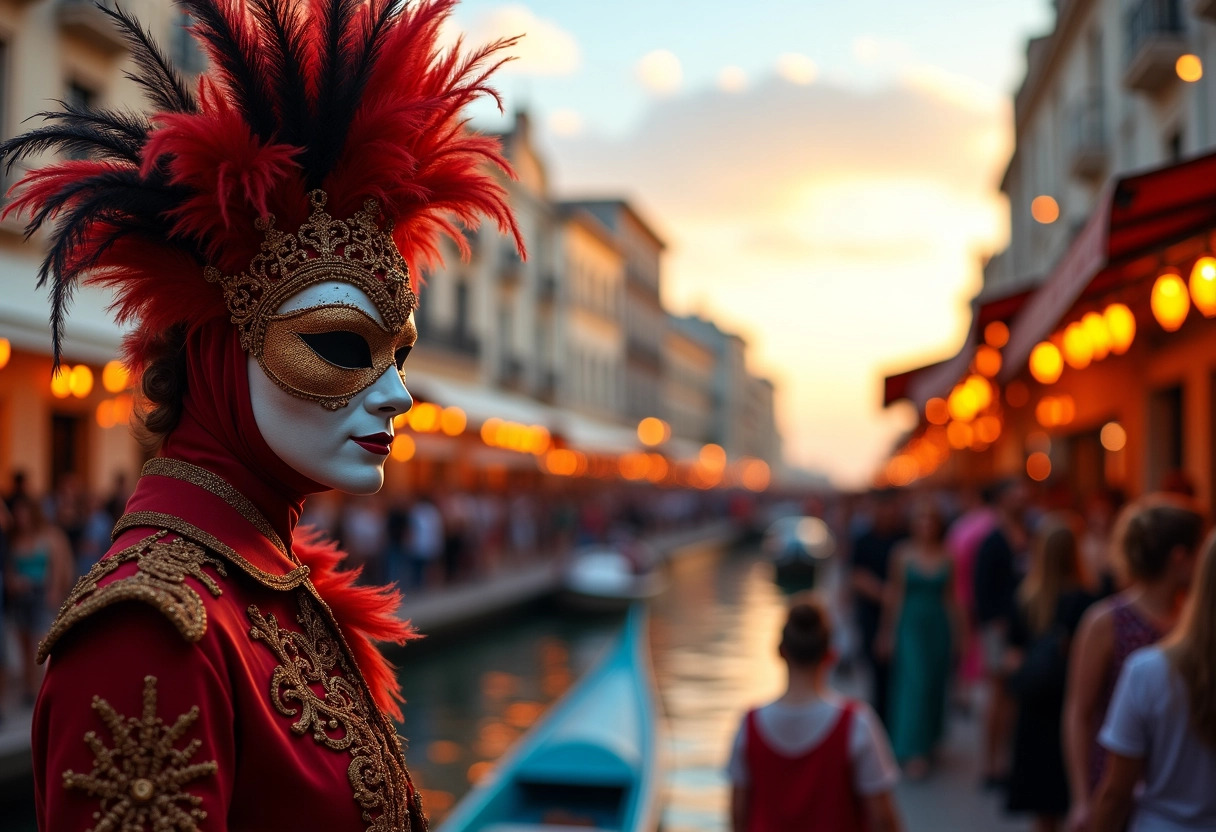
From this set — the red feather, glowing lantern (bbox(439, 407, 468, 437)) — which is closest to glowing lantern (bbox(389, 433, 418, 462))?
glowing lantern (bbox(439, 407, 468, 437))

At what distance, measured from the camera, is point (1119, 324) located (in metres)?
8.44

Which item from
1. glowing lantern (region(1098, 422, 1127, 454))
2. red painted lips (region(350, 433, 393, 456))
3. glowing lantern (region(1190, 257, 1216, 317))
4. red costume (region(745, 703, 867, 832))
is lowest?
red costume (region(745, 703, 867, 832))

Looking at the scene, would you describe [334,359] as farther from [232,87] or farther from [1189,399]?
[1189,399]

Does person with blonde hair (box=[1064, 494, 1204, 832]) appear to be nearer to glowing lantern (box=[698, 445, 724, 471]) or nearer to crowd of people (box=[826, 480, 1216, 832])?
crowd of people (box=[826, 480, 1216, 832])

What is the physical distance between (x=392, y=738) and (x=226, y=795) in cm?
44

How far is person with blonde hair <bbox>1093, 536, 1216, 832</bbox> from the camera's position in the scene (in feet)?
10.0

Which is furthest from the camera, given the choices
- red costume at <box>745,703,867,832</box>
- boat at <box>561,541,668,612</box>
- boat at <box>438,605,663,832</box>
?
boat at <box>561,541,668,612</box>

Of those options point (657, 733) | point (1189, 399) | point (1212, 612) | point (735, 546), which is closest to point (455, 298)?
point (735, 546)

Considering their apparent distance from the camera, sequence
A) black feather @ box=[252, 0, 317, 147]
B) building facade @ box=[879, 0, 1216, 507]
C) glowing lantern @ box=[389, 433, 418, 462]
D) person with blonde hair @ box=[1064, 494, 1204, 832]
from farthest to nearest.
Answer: glowing lantern @ box=[389, 433, 418, 462]
building facade @ box=[879, 0, 1216, 507]
person with blonde hair @ box=[1064, 494, 1204, 832]
black feather @ box=[252, 0, 317, 147]

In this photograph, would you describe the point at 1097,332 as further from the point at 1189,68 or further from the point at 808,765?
the point at 808,765

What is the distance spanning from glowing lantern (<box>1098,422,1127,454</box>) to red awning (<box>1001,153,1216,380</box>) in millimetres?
8834

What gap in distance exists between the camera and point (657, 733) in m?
8.50

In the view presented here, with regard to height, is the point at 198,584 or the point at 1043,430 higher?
the point at 1043,430

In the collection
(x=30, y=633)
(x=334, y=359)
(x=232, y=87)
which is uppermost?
(x=232, y=87)
